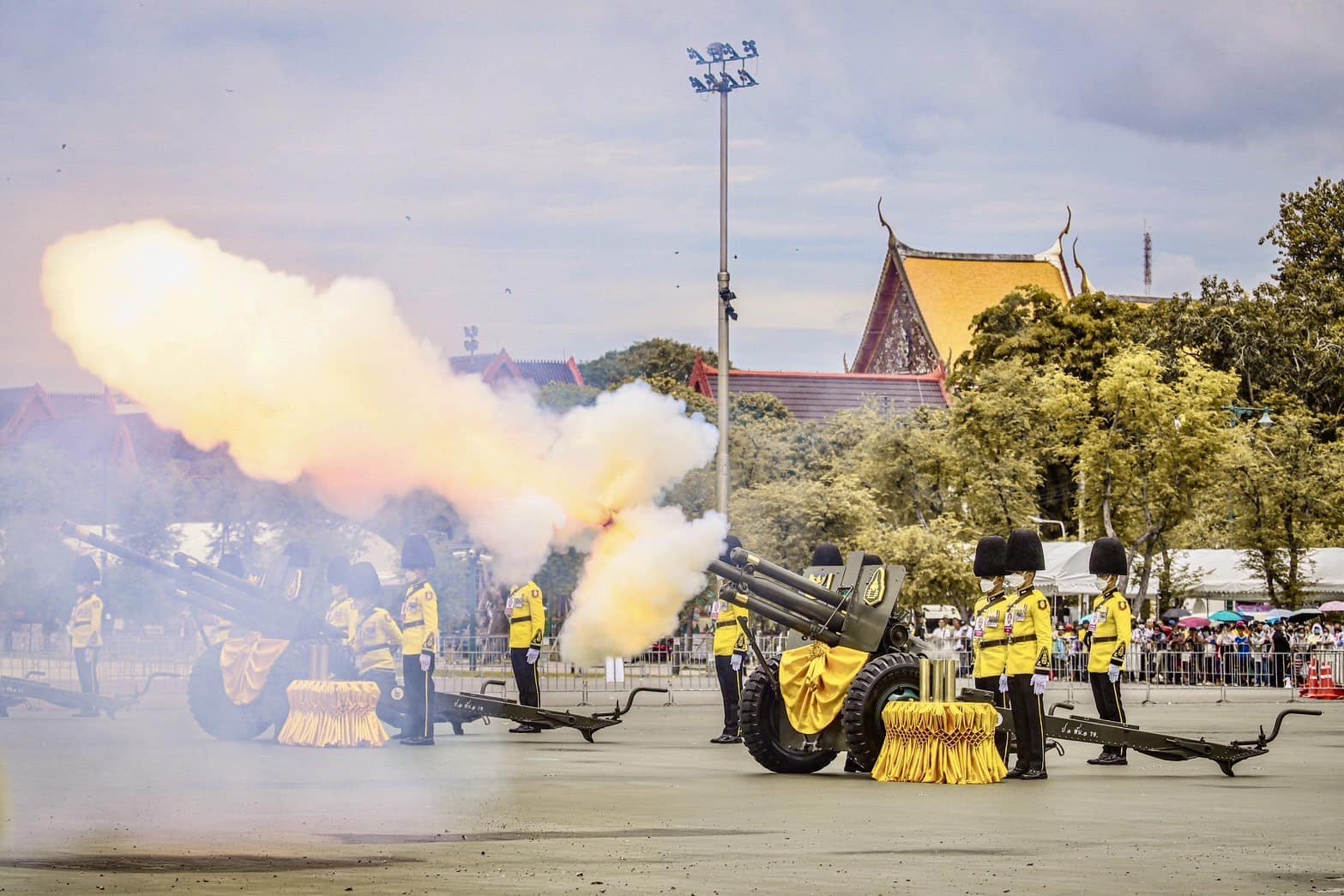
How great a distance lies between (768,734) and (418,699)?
454 centimetres

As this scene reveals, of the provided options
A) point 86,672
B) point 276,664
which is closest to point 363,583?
point 276,664

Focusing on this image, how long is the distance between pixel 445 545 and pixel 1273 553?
19749 mm

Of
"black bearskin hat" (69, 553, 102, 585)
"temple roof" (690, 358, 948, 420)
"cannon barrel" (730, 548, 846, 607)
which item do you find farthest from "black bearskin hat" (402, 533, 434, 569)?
"temple roof" (690, 358, 948, 420)

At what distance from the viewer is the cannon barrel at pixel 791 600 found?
17734 millimetres

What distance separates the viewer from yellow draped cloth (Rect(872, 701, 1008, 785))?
1641 cm

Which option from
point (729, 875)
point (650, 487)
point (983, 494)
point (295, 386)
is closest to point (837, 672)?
point (650, 487)

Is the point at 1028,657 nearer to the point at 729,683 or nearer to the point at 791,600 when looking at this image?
the point at 791,600

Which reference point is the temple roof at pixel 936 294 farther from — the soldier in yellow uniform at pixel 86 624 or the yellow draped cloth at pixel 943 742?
the yellow draped cloth at pixel 943 742

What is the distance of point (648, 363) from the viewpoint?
68938 millimetres

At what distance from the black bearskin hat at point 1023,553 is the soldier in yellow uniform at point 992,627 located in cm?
13

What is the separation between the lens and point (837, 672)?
17.7 metres

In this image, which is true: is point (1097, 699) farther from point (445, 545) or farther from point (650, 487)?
point (445, 545)

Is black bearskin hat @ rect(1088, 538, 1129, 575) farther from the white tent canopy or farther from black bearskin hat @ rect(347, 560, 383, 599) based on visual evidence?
the white tent canopy

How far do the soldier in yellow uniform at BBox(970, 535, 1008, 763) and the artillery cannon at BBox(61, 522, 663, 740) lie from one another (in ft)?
15.5
